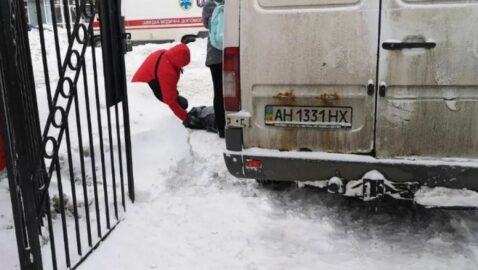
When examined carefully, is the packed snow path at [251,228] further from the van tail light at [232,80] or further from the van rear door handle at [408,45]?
the van rear door handle at [408,45]

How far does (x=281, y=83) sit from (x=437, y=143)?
43.8 inches

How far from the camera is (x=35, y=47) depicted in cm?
1442

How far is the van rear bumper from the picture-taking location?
3242 millimetres

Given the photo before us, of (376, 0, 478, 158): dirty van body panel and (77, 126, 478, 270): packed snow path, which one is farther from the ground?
(376, 0, 478, 158): dirty van body panel

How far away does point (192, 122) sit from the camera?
657cm

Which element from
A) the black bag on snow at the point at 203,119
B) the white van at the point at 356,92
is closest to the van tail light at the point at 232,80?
the white van at the point at 356,92

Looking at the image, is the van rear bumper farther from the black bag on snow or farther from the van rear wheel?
the black bag on snow

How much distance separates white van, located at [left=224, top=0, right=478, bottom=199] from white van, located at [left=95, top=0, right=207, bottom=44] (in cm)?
1329

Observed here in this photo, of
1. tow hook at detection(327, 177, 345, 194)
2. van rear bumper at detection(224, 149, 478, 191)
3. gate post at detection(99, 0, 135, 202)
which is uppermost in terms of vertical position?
gate post at detection(99, 0, 135, 202)

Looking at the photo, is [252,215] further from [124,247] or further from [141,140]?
[141,140]

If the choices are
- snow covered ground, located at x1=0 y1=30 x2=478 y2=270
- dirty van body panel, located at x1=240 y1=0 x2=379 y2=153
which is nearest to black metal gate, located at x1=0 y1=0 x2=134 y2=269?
snow covered ground, located at x1=0 y1=30 x2=478 y2=270

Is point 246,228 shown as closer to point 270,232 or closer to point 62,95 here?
point 270,232

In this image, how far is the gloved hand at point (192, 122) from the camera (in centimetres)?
654

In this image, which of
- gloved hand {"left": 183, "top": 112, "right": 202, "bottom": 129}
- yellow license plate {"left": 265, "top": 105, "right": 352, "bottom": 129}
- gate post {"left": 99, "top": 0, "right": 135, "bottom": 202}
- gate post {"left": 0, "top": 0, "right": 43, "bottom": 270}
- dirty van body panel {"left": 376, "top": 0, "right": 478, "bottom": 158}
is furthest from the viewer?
gloved hand {"left": 183, "top": 112, "right": 202, "bottom": 129}
